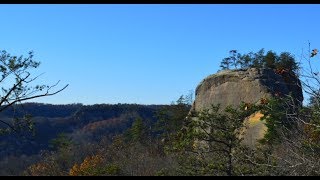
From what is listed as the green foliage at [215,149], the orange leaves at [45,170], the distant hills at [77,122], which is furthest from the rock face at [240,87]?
the distant hills at [77,122]

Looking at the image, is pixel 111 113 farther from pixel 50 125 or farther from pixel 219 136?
pixel 219 136

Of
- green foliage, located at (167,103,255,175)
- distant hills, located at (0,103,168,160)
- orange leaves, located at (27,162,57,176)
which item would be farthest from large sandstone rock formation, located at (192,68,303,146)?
distant hills, located at (0,103,168,160)

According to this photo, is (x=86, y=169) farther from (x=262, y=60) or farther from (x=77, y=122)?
(x=77, y=122)

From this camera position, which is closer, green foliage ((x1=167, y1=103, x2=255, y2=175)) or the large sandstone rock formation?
green foliage ((x1=167, y1=103, x2=255, y2=175))

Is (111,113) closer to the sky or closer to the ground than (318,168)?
closer to the sky

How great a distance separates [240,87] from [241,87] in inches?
2.5

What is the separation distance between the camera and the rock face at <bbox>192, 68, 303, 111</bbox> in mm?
21438

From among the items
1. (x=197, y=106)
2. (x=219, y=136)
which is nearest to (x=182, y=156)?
(x=219, y=136)

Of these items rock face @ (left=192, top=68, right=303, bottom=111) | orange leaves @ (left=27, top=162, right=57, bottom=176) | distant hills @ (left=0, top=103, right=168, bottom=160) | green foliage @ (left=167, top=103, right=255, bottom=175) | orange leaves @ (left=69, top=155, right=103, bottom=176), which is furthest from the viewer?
distant hills @ (left=0, top=103, right=168, bottom=160)

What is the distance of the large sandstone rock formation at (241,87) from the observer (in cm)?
2128

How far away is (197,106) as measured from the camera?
2538 cm

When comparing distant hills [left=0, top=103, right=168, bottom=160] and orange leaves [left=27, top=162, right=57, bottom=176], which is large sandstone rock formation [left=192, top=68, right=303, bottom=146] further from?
distant hills [left=0, top=103, right=168, bottom=160]

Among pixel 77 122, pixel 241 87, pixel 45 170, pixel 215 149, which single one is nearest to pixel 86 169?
pixel 215 149
